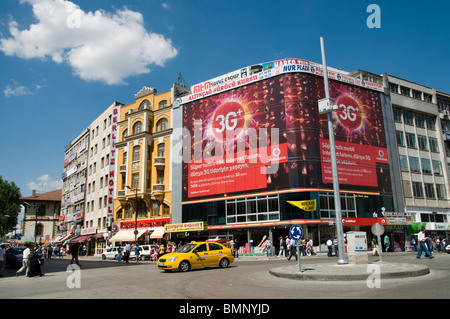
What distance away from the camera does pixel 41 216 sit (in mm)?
79312

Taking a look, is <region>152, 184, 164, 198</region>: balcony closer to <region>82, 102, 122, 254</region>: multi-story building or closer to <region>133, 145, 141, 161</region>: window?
<region>133, 145, 141, 161</region>: window

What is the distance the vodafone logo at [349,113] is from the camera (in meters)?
39.7

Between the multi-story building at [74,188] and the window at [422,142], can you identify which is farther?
the multi-story building at [74,188]

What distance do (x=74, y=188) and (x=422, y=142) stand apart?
6222cm

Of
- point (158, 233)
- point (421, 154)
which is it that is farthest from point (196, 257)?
point (421, 154)

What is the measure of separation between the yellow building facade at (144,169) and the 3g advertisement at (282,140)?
15.9ft

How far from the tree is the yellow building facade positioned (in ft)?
92.9

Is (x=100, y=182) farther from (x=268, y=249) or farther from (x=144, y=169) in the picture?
(x=268, y=249)

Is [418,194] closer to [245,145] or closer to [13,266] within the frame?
[245,145]

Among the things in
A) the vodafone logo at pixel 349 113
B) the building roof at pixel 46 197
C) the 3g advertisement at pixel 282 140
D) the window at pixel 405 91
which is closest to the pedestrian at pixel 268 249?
the 3g advertisement at pixel 282 140

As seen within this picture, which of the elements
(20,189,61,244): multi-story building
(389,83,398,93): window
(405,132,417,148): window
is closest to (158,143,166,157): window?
(389,83,398,93): window

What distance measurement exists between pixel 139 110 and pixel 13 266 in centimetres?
2988

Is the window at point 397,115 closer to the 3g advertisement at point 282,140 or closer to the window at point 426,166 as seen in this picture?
the 3g advertisement at point 282,140

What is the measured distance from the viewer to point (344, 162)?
Result: 3794 cm
